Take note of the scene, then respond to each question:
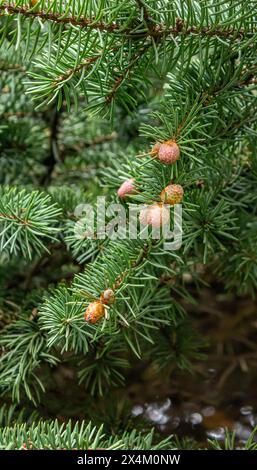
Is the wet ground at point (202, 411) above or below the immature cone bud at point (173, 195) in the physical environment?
below

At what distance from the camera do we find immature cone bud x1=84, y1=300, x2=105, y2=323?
494mm

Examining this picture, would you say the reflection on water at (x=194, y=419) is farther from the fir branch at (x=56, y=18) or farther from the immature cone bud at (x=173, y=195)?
the fir branch at (x=56, y=18)

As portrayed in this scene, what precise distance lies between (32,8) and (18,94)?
405 millimetres

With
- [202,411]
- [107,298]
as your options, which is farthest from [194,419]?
[107,298]

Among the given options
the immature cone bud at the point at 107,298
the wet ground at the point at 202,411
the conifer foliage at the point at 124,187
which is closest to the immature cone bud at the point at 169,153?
the conifer foliage at the point at 124,187

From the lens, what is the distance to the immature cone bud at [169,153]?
1.61ft

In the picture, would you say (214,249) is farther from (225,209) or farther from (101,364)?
(101,364)

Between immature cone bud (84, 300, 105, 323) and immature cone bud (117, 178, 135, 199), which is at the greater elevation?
immature cone bud (117, 178, 135, 199)

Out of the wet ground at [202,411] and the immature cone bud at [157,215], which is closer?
the immature cone bud at [157,215]

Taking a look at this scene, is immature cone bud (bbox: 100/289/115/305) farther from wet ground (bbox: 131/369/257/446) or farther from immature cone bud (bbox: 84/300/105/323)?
wet ground (bbox: 131/369/257/446)

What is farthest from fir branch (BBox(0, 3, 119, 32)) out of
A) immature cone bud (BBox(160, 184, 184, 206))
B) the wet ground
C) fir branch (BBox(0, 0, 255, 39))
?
the wet ground

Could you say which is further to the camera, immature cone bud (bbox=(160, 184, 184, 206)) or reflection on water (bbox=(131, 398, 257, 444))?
reflection on water (bbox=(131, 398, 257, 444))

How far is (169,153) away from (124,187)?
0.32 ft

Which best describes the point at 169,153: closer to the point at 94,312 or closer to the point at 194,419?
the point at 94,312
